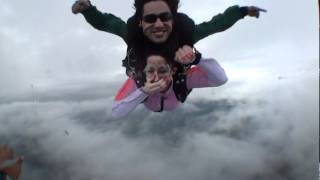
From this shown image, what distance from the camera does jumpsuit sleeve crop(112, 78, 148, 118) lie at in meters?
2.47

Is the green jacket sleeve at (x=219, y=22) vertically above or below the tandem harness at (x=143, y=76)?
above

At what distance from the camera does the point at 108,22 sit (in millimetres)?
2451

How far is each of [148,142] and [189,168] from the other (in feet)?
0.76

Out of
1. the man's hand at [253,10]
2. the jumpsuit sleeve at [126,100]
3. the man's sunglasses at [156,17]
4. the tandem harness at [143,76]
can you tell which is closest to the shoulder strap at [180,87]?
the tandem harness at [143,76]

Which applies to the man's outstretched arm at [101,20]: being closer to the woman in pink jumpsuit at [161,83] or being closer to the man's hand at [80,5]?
the man's hand at [80,5]

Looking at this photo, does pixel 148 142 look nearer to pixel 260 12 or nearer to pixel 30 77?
pixel 30 77

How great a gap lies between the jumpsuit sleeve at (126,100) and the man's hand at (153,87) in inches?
1.3

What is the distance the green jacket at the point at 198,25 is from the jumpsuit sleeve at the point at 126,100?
22 centimetres

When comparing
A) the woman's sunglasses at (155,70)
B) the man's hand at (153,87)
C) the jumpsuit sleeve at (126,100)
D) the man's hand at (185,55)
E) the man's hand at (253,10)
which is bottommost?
the jumpsuit sleeve at (126,100)

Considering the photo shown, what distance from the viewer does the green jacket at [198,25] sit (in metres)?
2.44

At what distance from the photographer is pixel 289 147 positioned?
2705 millimetres

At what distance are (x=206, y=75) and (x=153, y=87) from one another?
0.28 m

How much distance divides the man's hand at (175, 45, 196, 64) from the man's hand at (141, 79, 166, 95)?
0.13 m

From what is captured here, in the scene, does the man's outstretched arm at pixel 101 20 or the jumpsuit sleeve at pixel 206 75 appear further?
the jumpsuit sleeve at pixel 206 75
